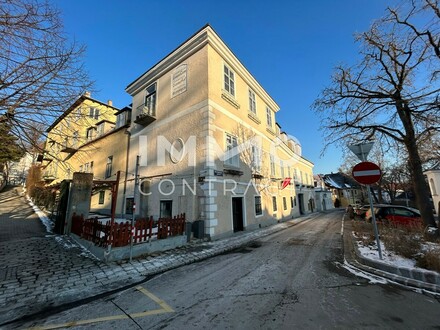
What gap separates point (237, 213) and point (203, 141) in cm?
496

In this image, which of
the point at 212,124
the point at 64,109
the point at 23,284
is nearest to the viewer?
the point at 23,284

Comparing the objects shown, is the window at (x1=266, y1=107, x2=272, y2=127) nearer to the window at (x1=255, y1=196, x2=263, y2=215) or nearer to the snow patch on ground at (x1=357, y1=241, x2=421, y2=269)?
the window at (x1=255, y1=196, x2=263, y2=215)

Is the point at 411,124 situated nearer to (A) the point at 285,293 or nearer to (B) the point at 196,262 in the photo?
(A) the point at 285,293

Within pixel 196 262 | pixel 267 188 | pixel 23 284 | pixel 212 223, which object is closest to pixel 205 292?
pixel 196 262

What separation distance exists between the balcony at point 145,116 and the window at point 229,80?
17.8 ft

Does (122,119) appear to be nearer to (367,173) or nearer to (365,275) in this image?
(367,173)

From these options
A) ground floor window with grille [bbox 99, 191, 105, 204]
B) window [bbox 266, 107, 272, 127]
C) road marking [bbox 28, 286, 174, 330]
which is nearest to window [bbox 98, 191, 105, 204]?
ground floor window with grille [bbox 99, 191, 105, 204]

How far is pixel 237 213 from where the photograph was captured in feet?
38.6

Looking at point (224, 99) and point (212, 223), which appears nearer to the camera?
point (212, 223)

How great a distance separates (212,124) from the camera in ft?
33.7

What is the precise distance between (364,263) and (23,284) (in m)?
8.67

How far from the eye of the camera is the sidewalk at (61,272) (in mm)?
3750

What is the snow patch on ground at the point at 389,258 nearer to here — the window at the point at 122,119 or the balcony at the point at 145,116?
the balcony at the point at 145,116

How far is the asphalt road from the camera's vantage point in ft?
9.48
